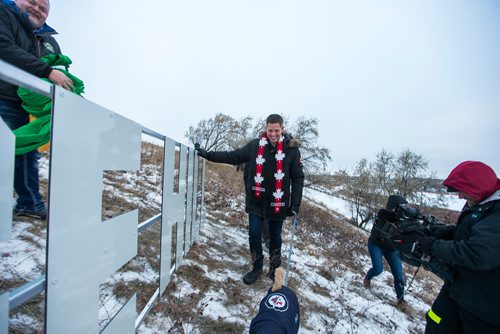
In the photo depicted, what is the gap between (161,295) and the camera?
2.57 metres

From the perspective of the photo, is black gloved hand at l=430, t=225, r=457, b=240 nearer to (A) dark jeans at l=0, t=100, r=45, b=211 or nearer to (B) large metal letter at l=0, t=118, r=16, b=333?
(B) large metal letter at l=0, t=118, r=16, b=333

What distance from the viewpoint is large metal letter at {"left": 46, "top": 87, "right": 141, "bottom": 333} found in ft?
3.40

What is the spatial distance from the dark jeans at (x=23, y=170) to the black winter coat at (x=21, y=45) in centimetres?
11

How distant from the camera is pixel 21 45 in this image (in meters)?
2.05

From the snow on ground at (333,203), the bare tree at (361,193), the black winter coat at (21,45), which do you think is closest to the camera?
the black winter coat at (21,45)

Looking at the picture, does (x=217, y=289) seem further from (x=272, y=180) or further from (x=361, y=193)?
(x=361, y=193)

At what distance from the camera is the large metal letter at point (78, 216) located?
104 cm

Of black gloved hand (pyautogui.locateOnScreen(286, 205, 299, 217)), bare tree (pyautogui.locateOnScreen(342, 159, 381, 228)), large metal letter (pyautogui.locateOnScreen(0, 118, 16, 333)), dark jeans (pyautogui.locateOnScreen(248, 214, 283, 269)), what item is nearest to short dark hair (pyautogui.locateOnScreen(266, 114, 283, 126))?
black gloved hand (pyautogui.locateOnScreen(286, 205, 299, 217))

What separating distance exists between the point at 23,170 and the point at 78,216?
1983 millimetres

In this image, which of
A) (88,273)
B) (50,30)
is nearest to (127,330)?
(88,273)

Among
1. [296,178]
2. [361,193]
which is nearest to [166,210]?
[296,178]

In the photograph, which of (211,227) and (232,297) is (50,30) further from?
(211,227)

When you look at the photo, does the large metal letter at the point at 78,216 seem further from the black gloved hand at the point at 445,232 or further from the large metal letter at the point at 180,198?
the black gloved hand at the point at 445,232

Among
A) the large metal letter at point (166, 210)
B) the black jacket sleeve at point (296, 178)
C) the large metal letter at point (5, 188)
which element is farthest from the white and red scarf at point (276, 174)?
the large metal letter at point (5, 188)
